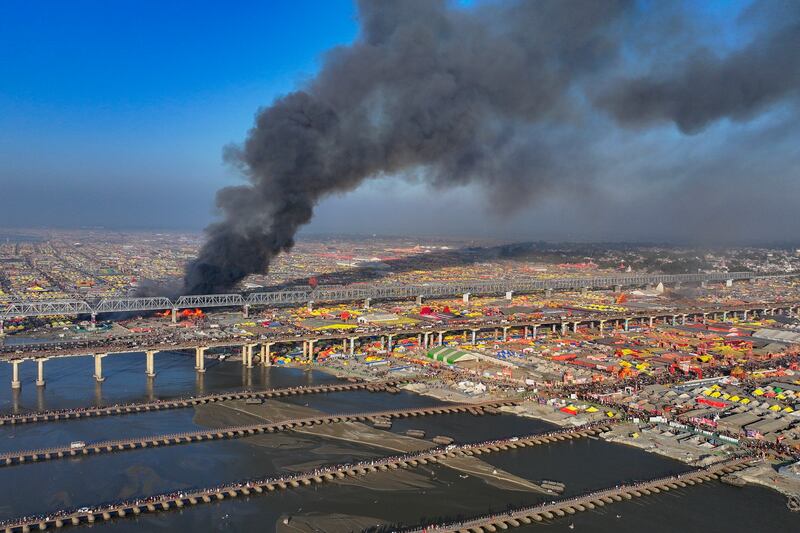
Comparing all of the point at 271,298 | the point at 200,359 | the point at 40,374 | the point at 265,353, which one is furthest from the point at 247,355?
the point at 271,298

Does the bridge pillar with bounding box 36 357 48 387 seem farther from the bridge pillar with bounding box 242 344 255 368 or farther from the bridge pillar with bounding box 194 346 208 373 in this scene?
the bridge pillar with bounding box 242 344 255 368

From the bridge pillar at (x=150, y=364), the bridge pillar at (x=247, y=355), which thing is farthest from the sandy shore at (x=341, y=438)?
the bridge pillar at (x=247, y=355)

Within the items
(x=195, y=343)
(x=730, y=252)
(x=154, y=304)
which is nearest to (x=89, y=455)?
(x=195, y=343)

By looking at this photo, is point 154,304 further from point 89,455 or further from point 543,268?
point 543,268

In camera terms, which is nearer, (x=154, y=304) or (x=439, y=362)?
(x=439, y=362)

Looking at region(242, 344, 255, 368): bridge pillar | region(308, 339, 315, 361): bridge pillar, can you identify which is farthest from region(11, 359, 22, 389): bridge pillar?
region(308, 339, 315, 361): bridge pillar

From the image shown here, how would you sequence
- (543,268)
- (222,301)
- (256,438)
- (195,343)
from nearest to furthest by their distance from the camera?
(256,438)
(195,343)
(222,301)
(543,268)

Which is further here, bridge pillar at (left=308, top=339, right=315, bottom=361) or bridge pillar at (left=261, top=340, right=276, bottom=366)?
bridge pillar at (left=308, top=339, right=315, bottom=361)

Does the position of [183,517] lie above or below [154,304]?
Answer: below

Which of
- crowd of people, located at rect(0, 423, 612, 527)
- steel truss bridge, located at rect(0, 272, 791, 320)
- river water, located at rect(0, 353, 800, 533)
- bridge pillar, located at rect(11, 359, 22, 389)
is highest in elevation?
steel truss bridge, located at rect(0, 272, 791, 320)

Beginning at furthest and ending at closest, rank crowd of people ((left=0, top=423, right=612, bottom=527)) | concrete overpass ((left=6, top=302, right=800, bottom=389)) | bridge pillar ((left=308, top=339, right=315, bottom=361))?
bridge pillar ((left=308, top=339, right=315, bottom=361)) < concrete overpass ((left=6, top=302, right=800, bottom=389)) < crowd of people ((left=0, top=423, right=612, bottom=527))
